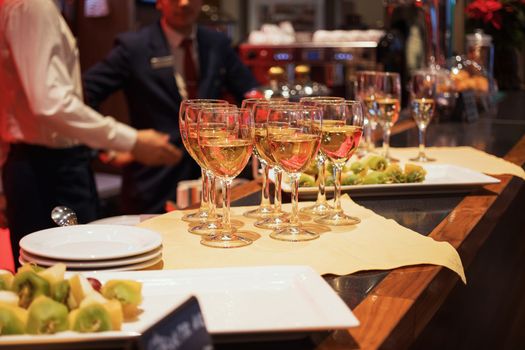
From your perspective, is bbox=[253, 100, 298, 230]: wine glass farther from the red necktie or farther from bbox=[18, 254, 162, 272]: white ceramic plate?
the red necktie

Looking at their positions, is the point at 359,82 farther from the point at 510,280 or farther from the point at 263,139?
the point at 263,139

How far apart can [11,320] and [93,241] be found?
0.41 meters

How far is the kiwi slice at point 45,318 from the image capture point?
0.88 m

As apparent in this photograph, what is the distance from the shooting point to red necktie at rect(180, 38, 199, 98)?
4273 millimetres

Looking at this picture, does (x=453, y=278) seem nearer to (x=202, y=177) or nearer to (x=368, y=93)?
Result: (x=202, y=177)

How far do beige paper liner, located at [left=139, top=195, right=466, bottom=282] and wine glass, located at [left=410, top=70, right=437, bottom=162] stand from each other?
38.0 inches

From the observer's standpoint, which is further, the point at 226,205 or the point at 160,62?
the point at 160,62

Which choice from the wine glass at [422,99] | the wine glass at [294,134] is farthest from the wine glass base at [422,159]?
the wine glass at [294,134]

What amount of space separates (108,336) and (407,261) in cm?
61

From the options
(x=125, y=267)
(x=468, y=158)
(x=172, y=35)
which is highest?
(x=172, y=35)

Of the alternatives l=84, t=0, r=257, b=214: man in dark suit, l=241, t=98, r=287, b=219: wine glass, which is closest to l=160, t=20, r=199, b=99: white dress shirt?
l=84, t=0, r=257, b=214: man in dark suit

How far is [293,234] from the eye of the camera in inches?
58.4

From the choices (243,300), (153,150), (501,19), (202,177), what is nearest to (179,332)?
(243,300)

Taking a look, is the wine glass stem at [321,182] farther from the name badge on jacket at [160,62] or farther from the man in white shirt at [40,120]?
the name badge on jacket at [160,62]
